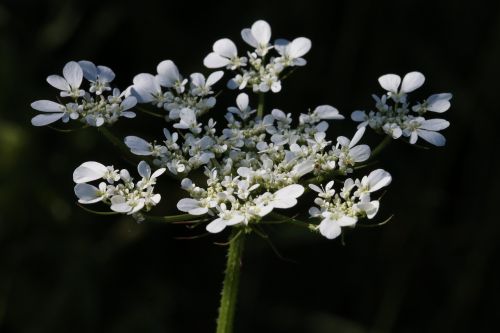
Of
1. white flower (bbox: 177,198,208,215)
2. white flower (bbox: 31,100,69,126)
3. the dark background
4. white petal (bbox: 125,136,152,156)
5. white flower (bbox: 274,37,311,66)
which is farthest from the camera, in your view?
the dark background

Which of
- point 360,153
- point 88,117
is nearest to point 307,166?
point 360,153

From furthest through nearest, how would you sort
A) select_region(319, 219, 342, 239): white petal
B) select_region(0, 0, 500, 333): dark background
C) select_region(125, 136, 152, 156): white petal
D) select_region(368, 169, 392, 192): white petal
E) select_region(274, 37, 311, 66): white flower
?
select_region(0, 0, 500, 333): dark background < select_region(274, 37, 311, 66): white flower < select_region(125, 136, 152, 156): white petal < select_region(368, 169, 392, 192): white petal < select_region(319, 219, 342, 239): white petal

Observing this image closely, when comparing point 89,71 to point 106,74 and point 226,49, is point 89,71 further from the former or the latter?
point 226,49

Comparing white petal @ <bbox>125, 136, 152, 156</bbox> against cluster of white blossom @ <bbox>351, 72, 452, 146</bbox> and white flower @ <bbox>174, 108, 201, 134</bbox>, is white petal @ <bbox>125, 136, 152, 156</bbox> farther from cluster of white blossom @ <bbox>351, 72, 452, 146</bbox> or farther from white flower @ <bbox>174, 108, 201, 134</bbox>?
cluster of white blossom @ <bbox>351, 72, 452, 146</bbox>

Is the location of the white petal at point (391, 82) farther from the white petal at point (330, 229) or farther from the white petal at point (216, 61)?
the white petal at point (330, 229)

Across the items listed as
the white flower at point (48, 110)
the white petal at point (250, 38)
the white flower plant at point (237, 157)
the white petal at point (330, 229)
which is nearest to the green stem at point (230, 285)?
the white flower plant at point (237, 157)

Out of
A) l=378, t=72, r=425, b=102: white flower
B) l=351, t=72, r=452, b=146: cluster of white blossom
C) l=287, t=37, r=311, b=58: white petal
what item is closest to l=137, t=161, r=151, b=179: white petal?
l=351, t=72, r=452, b=146: cluster of white blossom

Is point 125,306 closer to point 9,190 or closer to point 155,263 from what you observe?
point 155,263

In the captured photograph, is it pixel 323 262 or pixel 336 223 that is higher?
pixel 323 262
